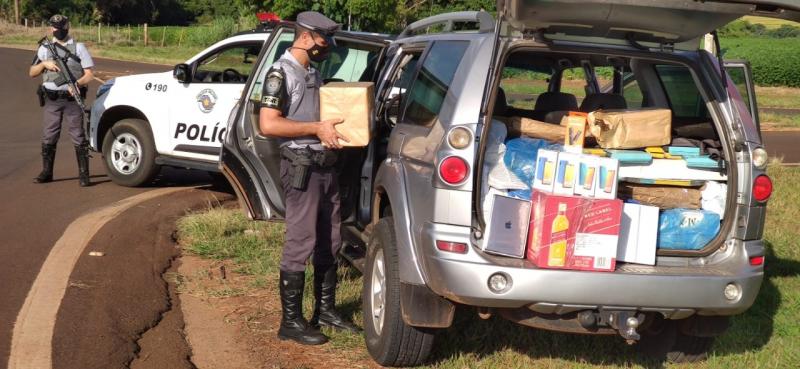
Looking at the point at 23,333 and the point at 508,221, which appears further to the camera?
the point at 23,333

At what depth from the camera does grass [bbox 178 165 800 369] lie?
594 cm

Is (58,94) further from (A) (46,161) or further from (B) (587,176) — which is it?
(B) (587,176)

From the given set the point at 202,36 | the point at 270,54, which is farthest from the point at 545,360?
the point at 202,36

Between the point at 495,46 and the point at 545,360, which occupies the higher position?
the point at 495,46

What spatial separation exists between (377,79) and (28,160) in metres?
7.90

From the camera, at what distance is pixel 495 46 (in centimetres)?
512

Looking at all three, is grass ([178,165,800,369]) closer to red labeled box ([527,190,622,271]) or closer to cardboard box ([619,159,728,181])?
red labeled box ([527,190,622,271])

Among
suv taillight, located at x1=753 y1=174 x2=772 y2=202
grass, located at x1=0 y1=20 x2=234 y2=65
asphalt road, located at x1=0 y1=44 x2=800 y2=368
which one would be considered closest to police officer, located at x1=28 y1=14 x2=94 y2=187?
asphalt road, located at x1=0 y1=44 x2=800 y2=368

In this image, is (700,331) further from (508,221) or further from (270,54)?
(270,54)

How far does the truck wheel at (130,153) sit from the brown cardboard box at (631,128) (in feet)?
22.3

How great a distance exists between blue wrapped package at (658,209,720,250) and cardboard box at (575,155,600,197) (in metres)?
0.46

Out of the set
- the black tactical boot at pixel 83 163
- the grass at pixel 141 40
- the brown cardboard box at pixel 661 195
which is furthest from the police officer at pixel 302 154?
the grass at pixel 141 40

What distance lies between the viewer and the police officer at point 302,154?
5793 millimetres

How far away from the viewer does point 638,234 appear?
5.19 m
